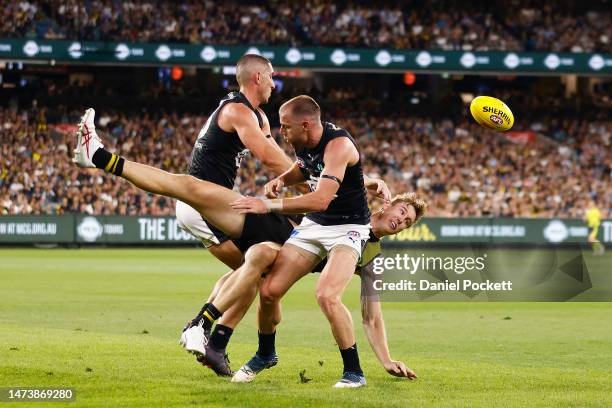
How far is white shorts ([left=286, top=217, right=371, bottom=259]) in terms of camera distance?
31.1 ft

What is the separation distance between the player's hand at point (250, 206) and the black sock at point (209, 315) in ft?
3.42

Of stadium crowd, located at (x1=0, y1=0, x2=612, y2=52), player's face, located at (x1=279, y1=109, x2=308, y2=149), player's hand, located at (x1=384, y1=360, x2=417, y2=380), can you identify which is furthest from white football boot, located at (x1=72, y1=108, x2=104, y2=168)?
stadium crowd, located at (x1=0, y1=0, x2=612, y2=52)

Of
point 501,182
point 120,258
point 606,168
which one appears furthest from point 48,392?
point 606,168

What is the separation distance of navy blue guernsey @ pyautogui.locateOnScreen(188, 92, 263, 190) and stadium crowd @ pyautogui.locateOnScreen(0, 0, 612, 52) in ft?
111

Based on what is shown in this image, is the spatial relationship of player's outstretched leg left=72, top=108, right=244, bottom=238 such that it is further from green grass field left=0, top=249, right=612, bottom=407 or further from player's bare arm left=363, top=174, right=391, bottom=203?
green grass field left=0, top=249, right=612, bottom=407

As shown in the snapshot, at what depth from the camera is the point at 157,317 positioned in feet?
53.8

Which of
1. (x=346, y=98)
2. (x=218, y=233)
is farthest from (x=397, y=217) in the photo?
(x=346, y=98)

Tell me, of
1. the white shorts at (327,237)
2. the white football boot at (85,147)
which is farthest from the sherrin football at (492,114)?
the white football boot at (85,147)

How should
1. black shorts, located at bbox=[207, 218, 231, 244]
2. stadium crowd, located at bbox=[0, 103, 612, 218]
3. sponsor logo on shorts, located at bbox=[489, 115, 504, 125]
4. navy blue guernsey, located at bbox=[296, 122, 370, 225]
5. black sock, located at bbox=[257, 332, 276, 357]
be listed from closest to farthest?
navy blue guernsey, located at bbox=[296, 122, 370, 225], black sock, located at bbox=[257, 332, 276, 357], black shorts, located at bbox=[207, 218, 231, 244], sponsor logo on shorts, located at bbox=[489, 115, 504, 125], stadium crowd, located at bbox=[0, 103, 612, 218]

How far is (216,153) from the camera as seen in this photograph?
10430mm

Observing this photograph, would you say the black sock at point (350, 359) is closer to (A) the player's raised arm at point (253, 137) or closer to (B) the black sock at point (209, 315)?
(B) the black sock at point (209, 315)

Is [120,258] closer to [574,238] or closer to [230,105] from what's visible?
[574,238]

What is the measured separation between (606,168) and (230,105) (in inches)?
1489

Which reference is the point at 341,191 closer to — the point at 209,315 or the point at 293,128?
the point at 293,128
